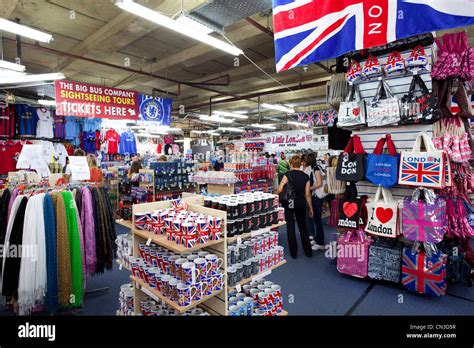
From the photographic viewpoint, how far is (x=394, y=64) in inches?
143

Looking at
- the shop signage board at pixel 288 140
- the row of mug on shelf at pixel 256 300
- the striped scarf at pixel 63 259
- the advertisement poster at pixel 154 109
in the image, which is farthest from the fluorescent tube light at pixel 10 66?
the shop signage board at pixel 288 140

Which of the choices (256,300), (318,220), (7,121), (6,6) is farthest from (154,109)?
(256,300)

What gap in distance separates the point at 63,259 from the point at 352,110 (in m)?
4.17

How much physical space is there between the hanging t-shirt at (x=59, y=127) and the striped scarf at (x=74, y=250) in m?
6.71

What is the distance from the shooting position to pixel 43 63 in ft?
26.5

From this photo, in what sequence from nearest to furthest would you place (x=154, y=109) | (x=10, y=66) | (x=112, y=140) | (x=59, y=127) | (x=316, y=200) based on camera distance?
(x=10, y=66), (x=316, y=200), (x=154, y=109), (x=59, y=127), (x=112, y=140)

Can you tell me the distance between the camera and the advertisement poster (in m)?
7.72

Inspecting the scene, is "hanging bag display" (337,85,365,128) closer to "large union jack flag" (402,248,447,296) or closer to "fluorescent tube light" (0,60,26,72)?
"large union jack flag" (402,248,447,296)

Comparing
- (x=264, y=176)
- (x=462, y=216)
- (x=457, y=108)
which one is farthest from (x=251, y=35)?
(x=462, y=216)

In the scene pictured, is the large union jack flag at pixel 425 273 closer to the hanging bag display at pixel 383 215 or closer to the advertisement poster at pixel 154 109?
the hanging bag display at pixel 383 215

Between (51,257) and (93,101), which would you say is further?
(93,101)

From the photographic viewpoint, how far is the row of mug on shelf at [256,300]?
260 centimetres

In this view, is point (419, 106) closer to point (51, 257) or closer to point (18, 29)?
point (51, 257)

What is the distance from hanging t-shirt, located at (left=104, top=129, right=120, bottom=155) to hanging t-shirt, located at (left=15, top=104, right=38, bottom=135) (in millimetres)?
2317
